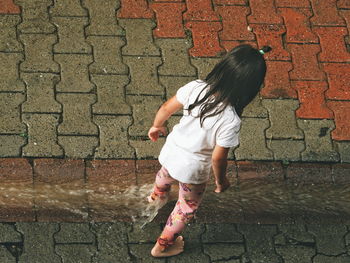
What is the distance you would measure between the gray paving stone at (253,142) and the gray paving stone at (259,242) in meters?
0.50

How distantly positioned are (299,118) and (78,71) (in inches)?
61.0

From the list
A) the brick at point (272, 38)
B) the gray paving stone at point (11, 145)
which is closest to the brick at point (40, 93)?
the gray paving stone at point (11, 145)

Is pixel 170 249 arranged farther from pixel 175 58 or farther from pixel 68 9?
pixel 68 9

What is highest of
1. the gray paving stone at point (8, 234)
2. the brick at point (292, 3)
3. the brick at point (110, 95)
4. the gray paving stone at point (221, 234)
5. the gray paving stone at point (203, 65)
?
the brick at point (292, 3)

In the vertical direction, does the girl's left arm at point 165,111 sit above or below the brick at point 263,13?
below

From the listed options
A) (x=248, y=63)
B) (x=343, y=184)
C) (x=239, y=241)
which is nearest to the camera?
(x=248, y=63)

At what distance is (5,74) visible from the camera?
500 centimetres

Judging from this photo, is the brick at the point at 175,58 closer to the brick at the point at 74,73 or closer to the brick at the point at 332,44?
the brick at the point at 74,73

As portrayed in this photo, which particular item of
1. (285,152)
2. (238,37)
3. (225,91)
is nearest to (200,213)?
(285,152)

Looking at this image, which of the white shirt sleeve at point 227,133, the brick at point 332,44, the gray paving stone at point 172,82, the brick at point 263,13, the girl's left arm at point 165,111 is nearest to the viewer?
the white shirt sleeve at point 227,133

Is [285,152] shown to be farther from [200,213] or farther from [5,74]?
[5,74]

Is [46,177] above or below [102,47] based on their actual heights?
below

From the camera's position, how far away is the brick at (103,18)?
5371mm

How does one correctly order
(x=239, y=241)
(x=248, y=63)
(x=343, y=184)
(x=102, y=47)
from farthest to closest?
(x=102, y=47) → (x=343, y=184) → (x=239, y=241) → (x=248, y=63)
